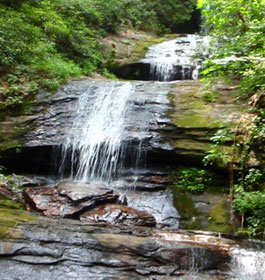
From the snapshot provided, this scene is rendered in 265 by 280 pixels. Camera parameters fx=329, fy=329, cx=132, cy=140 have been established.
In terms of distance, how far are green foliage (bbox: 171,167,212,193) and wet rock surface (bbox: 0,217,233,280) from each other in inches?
113

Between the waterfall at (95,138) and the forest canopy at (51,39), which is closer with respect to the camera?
the waterfall at (95,138)

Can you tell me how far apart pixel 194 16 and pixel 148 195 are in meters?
20.3

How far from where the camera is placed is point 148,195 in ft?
24.0

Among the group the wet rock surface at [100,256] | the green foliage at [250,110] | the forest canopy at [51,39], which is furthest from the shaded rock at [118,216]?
the forest canopy at [51,39]

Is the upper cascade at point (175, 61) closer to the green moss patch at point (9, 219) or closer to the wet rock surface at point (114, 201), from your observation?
the wet rock surface at point (114, 201)

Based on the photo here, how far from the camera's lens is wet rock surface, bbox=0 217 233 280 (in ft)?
12.4

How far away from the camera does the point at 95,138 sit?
8422 mm

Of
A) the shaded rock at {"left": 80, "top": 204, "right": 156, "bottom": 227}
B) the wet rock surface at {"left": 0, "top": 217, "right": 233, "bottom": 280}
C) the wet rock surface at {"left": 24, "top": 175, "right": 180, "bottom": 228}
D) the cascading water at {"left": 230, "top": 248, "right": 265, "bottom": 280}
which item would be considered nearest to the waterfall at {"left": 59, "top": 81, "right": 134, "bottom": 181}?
the wet rock surface at {"left": 24, "top": 175, "right": 180, "bottom": 228}

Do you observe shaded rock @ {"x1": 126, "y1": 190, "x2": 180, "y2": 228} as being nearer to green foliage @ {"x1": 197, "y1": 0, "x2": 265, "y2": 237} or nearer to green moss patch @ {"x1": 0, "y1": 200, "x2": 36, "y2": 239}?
green foliage @ {"x1": 197, "y1": 0, "x2": 265, "y2": 237}

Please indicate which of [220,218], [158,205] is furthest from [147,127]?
[220,218]

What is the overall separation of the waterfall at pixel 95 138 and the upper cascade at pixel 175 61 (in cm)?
373

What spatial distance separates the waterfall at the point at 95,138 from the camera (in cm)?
796

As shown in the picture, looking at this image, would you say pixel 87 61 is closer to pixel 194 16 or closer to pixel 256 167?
pixel 256 167

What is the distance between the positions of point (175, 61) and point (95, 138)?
642 centimetres
